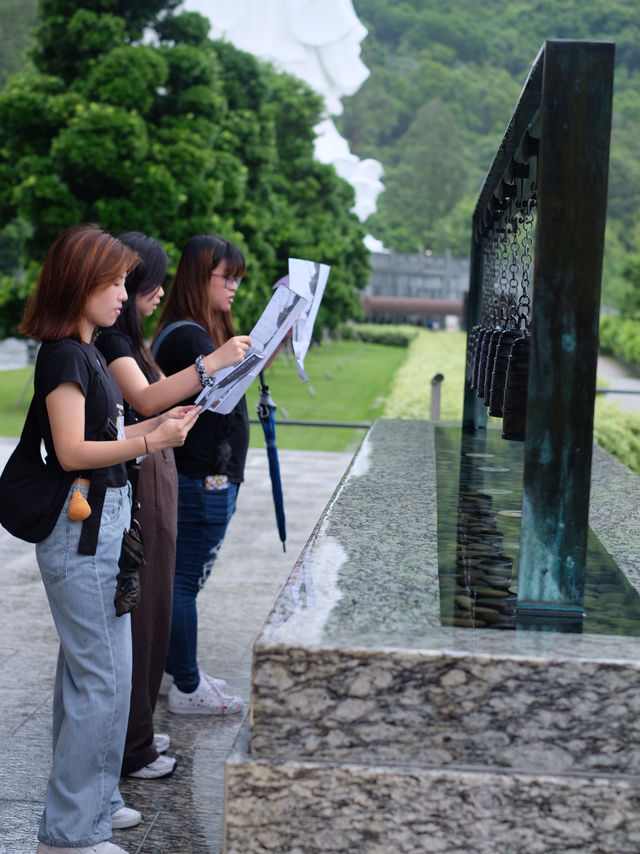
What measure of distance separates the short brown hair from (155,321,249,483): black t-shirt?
100 centimetres

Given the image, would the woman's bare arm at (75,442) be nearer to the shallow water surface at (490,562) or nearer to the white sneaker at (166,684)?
the shallow water surface at (490,562)

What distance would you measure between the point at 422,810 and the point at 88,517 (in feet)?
3.52

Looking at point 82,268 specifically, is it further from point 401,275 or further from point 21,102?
point 401,275

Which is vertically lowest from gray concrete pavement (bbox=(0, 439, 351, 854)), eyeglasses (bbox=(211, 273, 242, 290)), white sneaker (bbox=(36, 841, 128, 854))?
gray concrete pavement (bbox=(0, 439, 351, 854))

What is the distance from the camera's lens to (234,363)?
293cm

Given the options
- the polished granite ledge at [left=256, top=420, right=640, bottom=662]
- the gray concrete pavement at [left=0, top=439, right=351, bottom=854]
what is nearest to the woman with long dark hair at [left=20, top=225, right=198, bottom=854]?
the gray concrete pavement at [left=0, top=439, right=351, bottom=854]

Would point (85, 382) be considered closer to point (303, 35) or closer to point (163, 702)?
point (163, 702)

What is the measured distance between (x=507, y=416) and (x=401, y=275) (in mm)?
69286

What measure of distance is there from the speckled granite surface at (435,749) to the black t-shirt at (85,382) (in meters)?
0.81

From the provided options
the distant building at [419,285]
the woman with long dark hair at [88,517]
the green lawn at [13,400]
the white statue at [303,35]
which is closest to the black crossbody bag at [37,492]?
the woman with long dark hair at [88,517]

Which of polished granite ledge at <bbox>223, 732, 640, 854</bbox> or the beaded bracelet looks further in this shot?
the beaded bracelet

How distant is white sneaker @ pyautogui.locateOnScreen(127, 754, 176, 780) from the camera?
3455 millimetres

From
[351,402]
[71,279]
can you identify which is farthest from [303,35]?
[71,279]

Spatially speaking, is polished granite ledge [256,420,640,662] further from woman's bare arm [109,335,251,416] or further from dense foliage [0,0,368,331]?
dense foliage [0,0,368,331]
